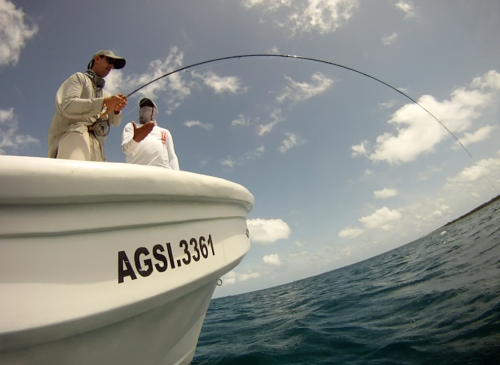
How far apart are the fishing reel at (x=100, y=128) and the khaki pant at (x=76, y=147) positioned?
0.10m

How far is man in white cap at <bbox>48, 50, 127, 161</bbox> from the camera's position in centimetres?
155

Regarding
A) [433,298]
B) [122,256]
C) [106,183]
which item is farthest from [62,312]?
[433,298]

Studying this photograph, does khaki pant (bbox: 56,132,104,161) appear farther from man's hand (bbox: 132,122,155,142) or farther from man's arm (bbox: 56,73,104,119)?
man's hand (bbox: 132,122,155,142)

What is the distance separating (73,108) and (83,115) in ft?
0.21

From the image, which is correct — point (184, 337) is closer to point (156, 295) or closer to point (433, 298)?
point (156, 295)

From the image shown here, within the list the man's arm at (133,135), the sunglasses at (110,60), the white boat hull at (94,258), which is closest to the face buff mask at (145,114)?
the man's arm at (133,135)

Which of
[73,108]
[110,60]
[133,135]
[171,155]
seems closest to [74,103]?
[73,108]

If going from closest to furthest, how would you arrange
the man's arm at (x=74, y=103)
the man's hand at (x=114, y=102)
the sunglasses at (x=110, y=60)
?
the man's arm at (x=74, y=103)
the man's hand at (x=114, y=102)
the sunglasses at (x=110, y=60)

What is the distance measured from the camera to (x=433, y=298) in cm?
383

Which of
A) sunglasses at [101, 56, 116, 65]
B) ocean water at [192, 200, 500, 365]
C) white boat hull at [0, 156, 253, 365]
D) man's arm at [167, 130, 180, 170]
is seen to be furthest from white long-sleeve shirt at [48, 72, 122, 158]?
ocean water at [192, 200, 500, 365]

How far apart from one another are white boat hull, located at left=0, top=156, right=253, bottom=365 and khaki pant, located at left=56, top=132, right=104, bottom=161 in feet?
3.16

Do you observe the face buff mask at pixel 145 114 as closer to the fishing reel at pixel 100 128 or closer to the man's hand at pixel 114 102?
the fishing reel at pixel 100 128

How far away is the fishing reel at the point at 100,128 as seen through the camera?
5.83ft

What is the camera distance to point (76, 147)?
1.59 metres
